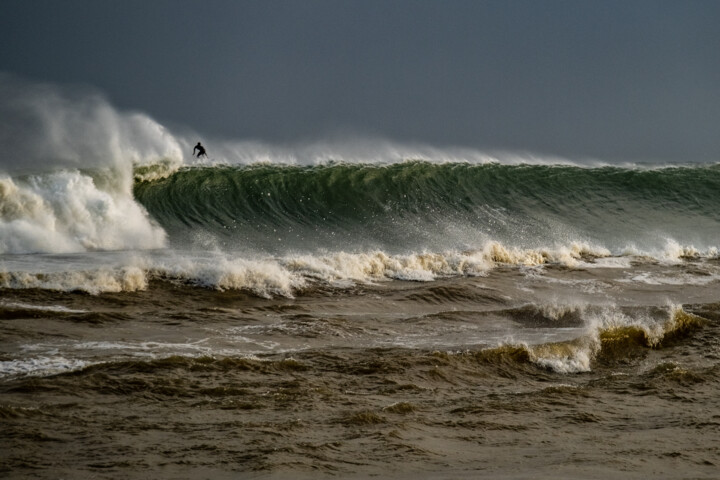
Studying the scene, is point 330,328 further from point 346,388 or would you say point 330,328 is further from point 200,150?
point 200,150

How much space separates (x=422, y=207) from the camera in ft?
78.4

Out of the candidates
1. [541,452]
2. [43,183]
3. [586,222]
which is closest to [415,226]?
[586,222]

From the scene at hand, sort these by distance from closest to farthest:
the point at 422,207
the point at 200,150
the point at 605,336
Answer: the point at 605,336 → the point at 422,207 → the point at 200,150

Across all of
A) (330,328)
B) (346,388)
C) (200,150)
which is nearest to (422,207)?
(200,150)

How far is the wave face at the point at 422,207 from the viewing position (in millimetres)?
20422

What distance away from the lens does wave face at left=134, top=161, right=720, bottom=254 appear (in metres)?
20.4

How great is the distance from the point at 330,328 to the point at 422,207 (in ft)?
44.9

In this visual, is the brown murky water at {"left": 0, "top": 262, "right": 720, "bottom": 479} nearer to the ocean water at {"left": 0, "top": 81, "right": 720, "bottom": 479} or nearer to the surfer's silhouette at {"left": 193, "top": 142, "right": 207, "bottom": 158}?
the ocean water at {"left": 0, "top": 81, "right": 720, "bottom": 479}

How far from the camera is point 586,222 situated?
2503 cm

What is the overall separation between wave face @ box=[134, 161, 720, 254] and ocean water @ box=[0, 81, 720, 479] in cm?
11

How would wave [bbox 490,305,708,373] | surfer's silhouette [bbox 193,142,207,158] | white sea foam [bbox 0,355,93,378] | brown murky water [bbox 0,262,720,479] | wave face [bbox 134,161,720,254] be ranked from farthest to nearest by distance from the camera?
surfer's silhouette [bbox 193,142,207,158]
wave face [bbox 134,161,720,254]
wave [bbox 490,305,708,373]
white sea foam [bbox 0,355,93,378]
brown murky water [bbox 0,262,720,479]

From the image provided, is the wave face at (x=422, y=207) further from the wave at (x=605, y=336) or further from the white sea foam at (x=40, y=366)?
the white sea foam at (x=40, y=366)

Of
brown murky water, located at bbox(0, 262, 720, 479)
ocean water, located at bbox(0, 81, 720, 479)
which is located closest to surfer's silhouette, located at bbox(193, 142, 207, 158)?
ocean water, located at bbox(0, 81, 720, 479)

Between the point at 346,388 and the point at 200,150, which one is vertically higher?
the point at 200,150
